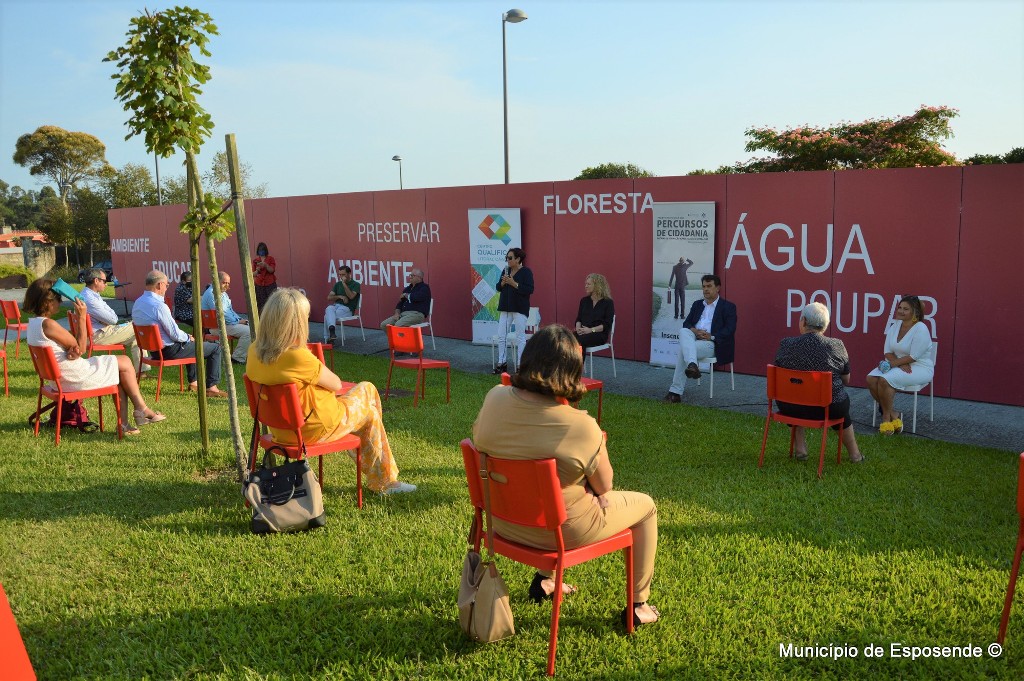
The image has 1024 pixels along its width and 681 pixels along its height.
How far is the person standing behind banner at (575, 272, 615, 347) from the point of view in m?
9.12

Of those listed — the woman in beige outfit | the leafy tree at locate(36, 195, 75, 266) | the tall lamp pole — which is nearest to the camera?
the woman in beige outfit

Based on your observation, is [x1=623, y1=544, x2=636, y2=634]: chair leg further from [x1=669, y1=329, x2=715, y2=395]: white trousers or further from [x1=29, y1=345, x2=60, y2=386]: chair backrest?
[x1=669, y1=329, x2=715, y2=395]: white trousers

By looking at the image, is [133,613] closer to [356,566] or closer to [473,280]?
[356,566]

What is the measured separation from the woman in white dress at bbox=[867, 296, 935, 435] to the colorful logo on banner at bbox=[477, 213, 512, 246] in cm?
613

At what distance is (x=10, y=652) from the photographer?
9.60 feet

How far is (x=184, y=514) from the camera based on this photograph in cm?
512

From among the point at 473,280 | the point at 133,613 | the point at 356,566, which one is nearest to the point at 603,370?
the point at 473,280

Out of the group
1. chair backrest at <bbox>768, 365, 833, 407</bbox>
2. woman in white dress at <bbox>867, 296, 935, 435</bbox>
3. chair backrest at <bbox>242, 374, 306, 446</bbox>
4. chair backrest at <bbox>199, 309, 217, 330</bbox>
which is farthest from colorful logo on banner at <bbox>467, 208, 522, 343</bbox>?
chair backrest at <bbox>242, 374, 306, 446</bbox>

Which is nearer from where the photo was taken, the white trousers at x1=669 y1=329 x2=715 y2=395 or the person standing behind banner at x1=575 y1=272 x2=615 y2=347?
the white trousers at x1=669 y1=329 x2=715 y2=395

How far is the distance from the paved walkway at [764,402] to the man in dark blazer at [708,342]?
0.26m

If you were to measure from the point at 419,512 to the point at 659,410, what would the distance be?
3640 millimetres

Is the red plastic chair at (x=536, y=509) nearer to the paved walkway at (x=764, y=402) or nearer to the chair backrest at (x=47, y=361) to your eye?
the chair backrest at (x=47, y=361)

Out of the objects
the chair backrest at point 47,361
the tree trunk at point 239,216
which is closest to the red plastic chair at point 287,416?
the tree trunk at point 239,216

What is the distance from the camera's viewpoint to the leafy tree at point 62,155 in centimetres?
5269
